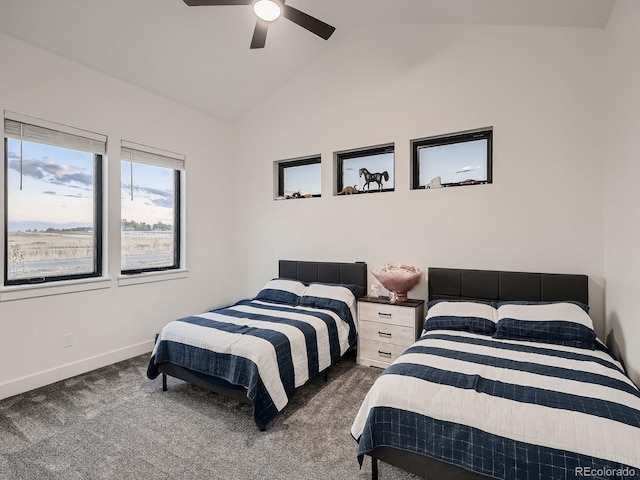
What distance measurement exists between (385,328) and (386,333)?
0.05m

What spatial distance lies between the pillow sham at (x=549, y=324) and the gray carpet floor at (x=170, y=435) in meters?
1.29

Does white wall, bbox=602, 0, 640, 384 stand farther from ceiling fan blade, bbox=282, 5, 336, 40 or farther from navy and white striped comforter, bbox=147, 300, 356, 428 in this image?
navy and white striped comforter, bbox=147, 300, 356, 428

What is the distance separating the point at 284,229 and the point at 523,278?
276 cm

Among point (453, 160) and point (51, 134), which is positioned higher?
point (51, 134)

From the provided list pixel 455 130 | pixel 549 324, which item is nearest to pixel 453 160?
pixel 455 130

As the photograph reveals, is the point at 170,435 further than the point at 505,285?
No

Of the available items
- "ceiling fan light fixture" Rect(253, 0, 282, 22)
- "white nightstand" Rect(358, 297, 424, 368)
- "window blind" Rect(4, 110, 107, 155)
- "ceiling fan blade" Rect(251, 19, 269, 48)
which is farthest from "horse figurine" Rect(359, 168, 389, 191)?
"window blind" Rect(4, 110, 107, 155)

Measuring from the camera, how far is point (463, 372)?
1.82 m

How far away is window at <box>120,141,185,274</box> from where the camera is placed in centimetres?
361

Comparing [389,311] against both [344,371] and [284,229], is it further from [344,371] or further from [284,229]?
[284,229]

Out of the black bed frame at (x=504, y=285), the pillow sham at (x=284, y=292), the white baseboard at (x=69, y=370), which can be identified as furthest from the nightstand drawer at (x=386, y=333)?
the white baseboard at (x=69, y=370)

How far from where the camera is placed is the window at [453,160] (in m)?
3.21

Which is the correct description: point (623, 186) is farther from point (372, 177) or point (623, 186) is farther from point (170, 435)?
point (170, 435)

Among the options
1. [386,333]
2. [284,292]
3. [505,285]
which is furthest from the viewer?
[284,292]
